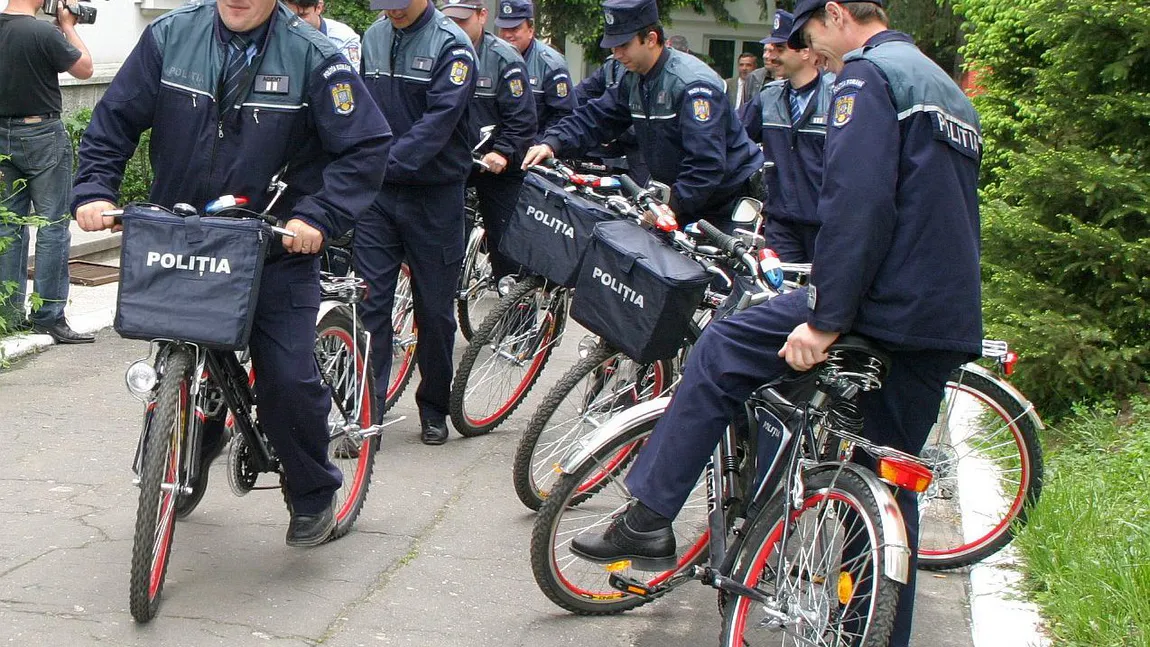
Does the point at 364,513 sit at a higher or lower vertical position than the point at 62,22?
lower

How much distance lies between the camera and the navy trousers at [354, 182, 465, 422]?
20.0ft

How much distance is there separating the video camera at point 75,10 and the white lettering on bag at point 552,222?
387 centimetres

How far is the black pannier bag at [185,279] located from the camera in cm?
399

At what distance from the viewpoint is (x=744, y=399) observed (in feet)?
12.7

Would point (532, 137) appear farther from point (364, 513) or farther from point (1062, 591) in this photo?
point (1062, 591)

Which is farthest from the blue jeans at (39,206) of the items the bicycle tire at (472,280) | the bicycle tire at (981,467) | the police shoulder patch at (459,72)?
the bicycle tire at (981,467)

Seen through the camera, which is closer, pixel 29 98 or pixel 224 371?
pixel 224 371

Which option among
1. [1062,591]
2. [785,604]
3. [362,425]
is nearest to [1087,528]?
[1062,591]

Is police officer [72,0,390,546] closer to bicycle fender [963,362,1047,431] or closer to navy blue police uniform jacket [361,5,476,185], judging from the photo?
navy blue police uniform jacket [361,5,476,185]

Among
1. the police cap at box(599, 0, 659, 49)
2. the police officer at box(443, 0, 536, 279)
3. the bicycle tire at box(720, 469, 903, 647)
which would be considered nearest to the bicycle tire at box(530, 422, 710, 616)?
the bicycle tire at box(720, 469, 903, 647)

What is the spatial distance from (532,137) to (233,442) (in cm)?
337

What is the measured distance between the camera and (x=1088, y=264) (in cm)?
627

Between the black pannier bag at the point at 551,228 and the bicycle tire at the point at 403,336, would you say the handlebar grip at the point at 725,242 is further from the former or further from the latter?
the bicycle tire at the point at 403,336

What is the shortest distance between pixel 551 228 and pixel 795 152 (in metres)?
1.17
